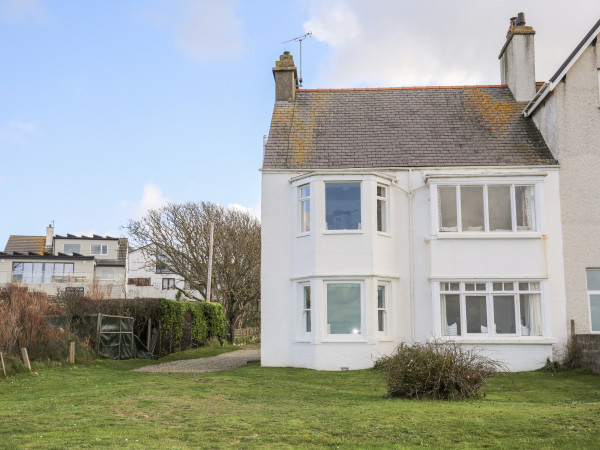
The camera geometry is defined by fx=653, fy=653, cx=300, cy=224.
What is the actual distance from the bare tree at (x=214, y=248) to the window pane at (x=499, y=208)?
2824 cm

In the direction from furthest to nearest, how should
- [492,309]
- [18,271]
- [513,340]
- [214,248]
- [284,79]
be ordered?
[18,271], [214,248], [284,79], [492,309], [513,340]

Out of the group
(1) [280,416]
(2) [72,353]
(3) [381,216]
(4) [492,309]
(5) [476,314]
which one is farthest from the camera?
(2) [72,353]

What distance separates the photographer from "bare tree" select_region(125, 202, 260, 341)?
47.8 metres

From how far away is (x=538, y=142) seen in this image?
75.2 ft

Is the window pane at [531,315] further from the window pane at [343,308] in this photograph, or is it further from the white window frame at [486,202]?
the window pane at [343,308]

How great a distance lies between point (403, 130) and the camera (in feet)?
78.4

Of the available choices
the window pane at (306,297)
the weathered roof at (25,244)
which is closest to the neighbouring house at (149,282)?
the weathered roof at (25,244)

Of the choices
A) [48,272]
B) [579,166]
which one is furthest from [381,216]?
[48,272]

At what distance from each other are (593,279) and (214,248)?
31568 mm

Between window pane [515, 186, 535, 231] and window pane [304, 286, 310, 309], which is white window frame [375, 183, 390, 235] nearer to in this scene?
window pane [304, 286, 310, 309]

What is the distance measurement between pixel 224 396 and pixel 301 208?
9.53 metres

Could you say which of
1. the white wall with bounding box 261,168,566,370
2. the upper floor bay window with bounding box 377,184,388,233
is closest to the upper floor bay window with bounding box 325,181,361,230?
the white wall with bounding box 261,168,566,370

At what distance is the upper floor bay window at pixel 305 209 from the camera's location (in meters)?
22.1

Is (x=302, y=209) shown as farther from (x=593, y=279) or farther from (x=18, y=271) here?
(x=18, y=271)
